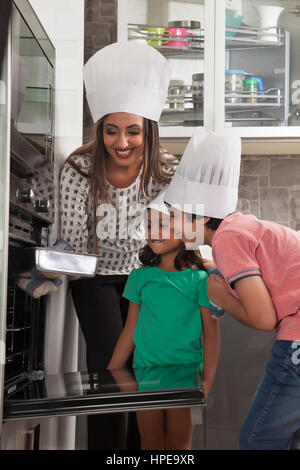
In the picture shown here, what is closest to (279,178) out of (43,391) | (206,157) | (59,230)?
(206,157)

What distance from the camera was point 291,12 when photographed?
1.36 m

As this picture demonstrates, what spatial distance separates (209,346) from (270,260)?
0.27m

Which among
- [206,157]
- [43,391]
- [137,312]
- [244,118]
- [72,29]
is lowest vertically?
[43,391]

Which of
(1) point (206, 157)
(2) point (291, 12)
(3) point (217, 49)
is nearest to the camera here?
(1) point (206, 157)

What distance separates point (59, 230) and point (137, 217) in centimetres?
15

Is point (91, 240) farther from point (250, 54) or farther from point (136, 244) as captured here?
point (250, 54)

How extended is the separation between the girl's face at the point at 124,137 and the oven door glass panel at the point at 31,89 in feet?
0.35

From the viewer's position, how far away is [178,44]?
1152 mm

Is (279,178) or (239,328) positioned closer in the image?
(239,328)

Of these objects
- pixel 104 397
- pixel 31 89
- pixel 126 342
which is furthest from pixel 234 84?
pixel 104 397

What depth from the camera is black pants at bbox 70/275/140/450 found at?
1076mm

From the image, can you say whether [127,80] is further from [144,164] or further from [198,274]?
[198,274]

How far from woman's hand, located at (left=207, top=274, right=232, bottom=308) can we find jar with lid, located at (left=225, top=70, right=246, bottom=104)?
43 cm

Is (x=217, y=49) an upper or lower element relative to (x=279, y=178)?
upper
